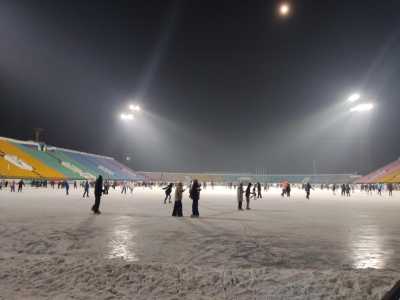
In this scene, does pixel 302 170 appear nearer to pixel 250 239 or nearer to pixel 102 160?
pixel 102 160

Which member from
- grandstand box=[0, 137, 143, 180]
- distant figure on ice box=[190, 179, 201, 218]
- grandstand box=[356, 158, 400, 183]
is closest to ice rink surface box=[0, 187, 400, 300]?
distant figure on ice box=[190, 179, 201, 218]

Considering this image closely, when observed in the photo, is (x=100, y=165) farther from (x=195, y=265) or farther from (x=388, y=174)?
(x=195, y=265)

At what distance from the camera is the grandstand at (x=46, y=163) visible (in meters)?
47.7

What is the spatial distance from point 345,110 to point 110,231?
2663 inches

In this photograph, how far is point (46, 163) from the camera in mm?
57031

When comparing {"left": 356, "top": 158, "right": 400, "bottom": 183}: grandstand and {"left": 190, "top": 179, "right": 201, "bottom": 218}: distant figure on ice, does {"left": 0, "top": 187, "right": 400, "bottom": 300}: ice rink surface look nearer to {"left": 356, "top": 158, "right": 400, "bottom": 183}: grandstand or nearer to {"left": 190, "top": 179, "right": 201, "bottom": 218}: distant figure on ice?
{"left": 190, "top": 179, "right": 201, "bottom": 218}: distant figure on ice

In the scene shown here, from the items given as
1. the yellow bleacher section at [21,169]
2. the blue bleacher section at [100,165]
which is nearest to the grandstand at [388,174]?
the blue bleacher section at [100,165]

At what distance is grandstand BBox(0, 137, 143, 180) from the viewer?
156 ft

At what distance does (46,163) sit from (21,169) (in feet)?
29.8


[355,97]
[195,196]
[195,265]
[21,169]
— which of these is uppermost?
[355,97]

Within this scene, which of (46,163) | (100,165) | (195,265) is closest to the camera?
(195,265)

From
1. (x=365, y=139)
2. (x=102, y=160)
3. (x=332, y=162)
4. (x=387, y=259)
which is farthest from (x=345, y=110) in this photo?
(x=387, y=259)

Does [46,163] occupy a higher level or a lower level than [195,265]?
higher

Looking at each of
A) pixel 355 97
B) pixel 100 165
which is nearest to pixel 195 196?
pixel 355 97
